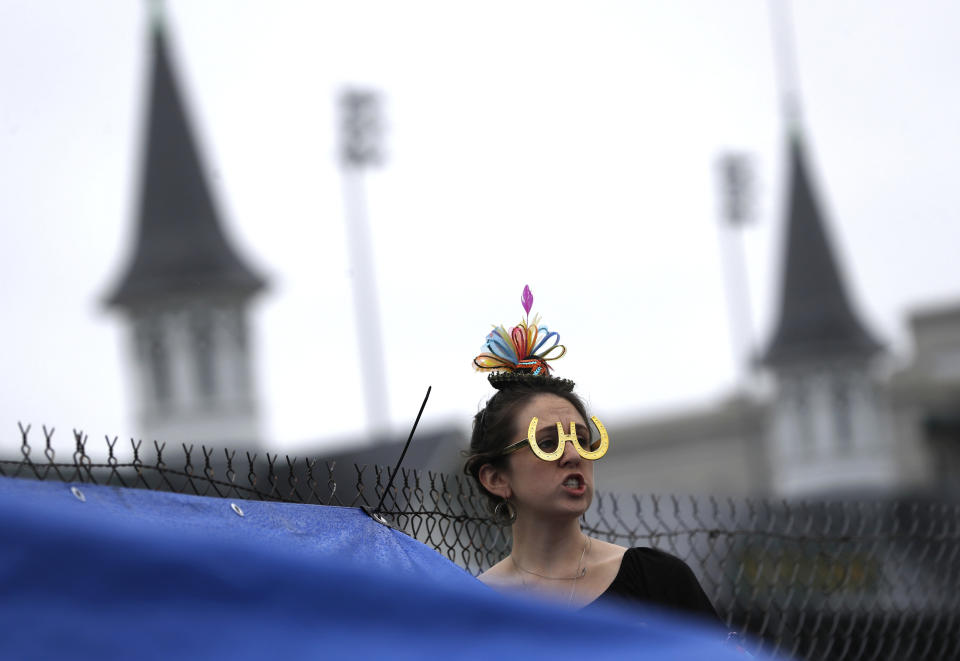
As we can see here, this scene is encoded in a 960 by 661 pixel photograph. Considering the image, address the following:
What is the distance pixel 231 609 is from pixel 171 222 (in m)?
53.0

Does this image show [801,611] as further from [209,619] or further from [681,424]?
[681,424]

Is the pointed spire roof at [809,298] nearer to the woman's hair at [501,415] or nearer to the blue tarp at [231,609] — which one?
the woman's hair at [501,415]

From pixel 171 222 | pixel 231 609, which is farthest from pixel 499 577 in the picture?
pixel 171 222

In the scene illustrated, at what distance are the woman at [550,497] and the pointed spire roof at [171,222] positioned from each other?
50538 millimetres

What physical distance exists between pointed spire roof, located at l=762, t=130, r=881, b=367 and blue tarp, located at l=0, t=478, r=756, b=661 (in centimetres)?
5831

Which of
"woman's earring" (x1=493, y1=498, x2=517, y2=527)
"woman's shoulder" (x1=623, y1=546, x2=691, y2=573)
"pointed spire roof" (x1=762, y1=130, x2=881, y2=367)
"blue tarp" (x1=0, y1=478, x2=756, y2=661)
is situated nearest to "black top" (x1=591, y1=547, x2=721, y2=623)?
"woman's shoulder" (x1=623, y1=546, x2=691, y2=573)

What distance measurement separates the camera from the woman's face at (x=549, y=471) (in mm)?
3717

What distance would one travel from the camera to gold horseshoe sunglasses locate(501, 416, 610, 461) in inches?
146

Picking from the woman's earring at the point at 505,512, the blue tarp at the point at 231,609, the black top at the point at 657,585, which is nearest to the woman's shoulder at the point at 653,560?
the black top at the point at 657,585

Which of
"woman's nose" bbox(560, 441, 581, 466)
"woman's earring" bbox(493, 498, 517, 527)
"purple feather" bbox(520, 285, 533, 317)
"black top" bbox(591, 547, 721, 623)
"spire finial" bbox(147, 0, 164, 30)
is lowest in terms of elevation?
"black top" bbox(591, 547, 721, 623)

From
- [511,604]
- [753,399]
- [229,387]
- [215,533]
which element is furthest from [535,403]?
[753,399]

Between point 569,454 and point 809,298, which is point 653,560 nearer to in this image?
point 569,454

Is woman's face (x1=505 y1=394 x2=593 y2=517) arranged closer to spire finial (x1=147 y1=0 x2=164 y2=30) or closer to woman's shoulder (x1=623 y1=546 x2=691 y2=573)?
woman's shoulder (x1=623 y1=546 x2=691 y2=573)

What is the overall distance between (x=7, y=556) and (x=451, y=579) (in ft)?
4.75
